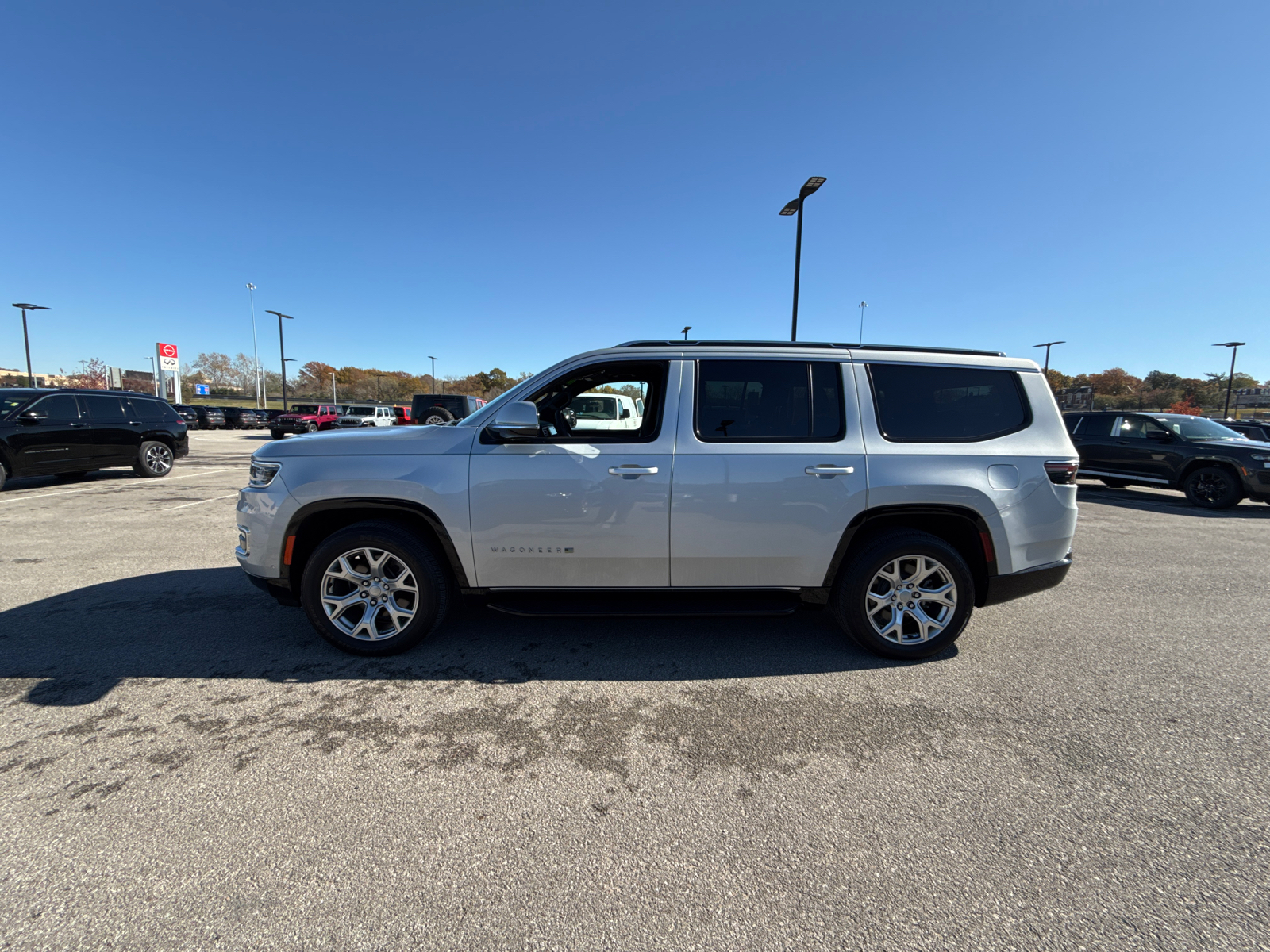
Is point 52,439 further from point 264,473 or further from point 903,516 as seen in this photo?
point 903,516

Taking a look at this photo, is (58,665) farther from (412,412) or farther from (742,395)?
(412,412)

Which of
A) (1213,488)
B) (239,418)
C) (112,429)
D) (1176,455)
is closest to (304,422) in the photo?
(112,429)

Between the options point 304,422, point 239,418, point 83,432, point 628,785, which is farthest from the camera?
point 239,418

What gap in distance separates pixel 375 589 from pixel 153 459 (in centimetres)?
1141

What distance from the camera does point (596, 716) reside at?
284 cm

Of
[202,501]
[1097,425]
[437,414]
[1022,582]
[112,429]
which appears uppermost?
[437,414]

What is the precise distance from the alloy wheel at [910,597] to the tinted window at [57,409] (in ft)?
42.9

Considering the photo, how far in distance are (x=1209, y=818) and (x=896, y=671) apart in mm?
1394

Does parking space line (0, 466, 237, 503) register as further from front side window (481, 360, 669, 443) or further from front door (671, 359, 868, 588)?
front door (671, 359, 868, 588)

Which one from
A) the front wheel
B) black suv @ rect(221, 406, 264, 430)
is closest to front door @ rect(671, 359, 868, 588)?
the front wheel

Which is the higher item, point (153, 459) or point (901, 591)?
point (153, 459)

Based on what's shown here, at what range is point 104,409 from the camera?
406 inches

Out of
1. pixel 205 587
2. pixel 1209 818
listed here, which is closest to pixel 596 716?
pixel 1209 818

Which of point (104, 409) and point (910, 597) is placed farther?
point (104, 409)
